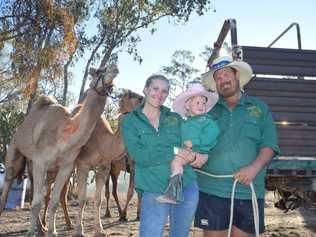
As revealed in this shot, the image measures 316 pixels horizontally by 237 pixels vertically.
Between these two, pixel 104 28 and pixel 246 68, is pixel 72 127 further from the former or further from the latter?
pixel 104 28

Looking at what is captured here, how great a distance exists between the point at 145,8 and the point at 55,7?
37.5ft

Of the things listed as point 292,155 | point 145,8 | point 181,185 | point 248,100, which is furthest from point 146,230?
point 145,8

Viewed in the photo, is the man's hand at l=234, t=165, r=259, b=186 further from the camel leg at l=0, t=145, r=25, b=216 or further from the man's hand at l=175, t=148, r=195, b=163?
the camel leg at l=0, t=145, r=25, b=216

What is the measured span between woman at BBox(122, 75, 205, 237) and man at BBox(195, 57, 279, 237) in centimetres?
27

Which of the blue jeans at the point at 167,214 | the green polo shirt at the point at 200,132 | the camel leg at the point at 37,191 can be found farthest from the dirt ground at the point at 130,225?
the green polo shirt at the point at 200,132

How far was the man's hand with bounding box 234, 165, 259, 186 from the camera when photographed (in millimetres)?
3969

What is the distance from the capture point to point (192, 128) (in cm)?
399

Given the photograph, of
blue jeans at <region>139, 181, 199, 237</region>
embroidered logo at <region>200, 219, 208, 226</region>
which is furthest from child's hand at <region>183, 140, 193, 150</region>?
embroidered logo at <region>200, 219, 208, 226</region>

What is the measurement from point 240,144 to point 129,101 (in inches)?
185

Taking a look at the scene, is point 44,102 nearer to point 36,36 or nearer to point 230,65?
point 36,36

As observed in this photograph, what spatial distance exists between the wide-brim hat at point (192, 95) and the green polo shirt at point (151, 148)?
391 millimetres

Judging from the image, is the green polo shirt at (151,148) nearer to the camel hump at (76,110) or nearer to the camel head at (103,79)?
the camel head at (103,79)

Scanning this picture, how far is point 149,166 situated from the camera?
12.8 feet

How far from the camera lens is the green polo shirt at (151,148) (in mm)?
3855
